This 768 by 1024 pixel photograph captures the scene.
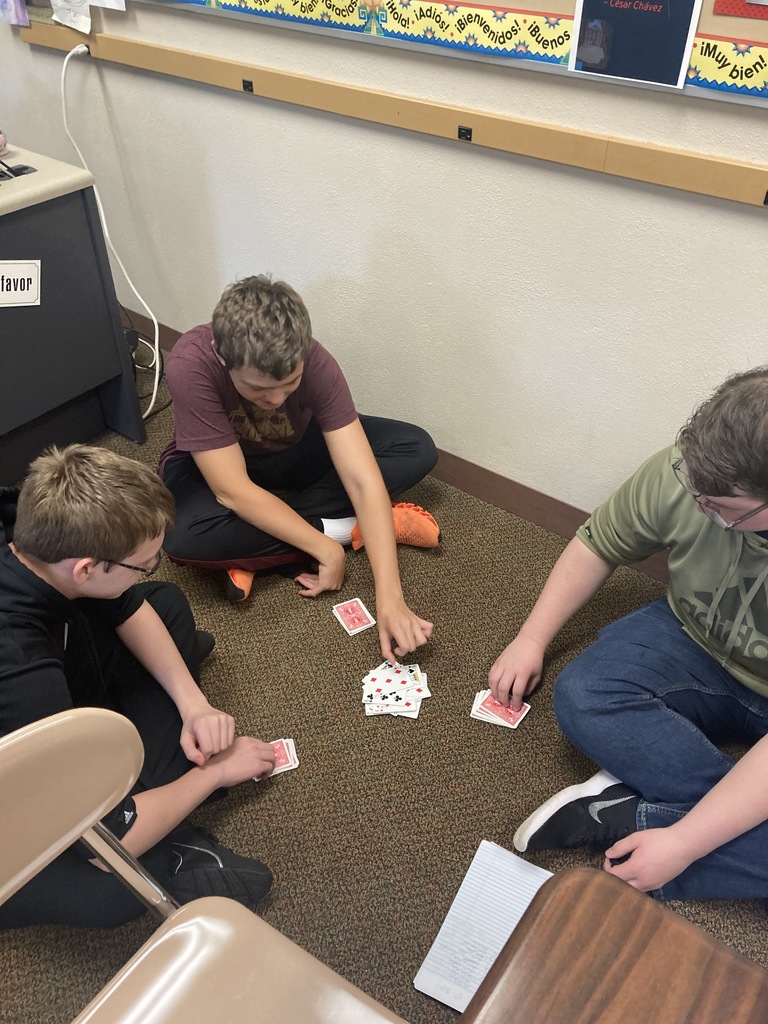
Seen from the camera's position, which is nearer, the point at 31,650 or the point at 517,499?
the point at 31,650

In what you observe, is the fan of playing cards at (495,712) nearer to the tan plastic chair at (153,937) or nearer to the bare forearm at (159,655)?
the bare forearm at (159,655)

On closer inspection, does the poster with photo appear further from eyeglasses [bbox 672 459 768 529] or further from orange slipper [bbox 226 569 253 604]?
orange slipper [bbox 226 569 253 604]

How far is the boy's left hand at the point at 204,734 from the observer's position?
1.47 m

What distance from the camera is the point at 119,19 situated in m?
2.29

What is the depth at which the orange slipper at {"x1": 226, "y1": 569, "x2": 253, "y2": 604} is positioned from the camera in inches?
77.9

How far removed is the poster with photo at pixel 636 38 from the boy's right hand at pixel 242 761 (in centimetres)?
150

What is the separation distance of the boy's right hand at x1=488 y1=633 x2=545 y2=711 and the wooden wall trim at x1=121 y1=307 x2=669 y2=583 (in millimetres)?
565

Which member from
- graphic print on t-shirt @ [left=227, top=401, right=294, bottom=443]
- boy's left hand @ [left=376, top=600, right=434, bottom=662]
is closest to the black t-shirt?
boy's left hand @ [left=376, top=600, right=434, bottom=662]

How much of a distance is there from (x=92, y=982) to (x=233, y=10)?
2224mm

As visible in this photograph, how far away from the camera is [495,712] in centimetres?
172

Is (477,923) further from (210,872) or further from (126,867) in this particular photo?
(126,867)

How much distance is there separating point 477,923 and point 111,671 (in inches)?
33.3

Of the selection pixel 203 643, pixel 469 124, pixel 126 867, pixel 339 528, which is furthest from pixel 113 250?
pixel 126 867

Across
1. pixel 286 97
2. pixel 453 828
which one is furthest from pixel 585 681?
pixel 286 97
